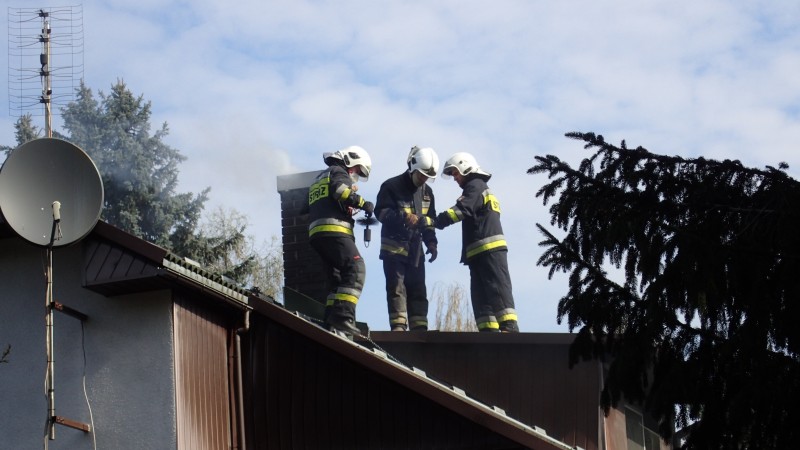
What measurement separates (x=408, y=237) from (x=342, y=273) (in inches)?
52.2

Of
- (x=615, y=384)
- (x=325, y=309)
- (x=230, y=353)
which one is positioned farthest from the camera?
(x=325, y=309)

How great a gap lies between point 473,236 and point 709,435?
780 centimetres

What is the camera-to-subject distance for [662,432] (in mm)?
8195

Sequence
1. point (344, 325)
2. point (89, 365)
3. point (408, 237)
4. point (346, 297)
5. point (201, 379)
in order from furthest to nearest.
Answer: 1. point (408, 237)
2. point (346, 297)
3. point (344, 325)
4. point (201, 379)
5. point (89, 365)

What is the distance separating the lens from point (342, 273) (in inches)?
565

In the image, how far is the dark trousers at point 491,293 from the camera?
15.1 meters

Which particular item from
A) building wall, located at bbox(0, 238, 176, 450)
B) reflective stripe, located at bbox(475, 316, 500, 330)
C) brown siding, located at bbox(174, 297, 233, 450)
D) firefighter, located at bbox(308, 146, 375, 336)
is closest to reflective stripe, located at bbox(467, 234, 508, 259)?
reflective stripe, located at bbox(475, 316, 500, 330)

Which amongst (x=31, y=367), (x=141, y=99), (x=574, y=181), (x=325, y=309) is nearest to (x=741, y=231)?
(x=574, y=181)

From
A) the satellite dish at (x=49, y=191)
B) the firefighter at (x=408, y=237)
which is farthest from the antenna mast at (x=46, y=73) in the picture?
the firefighter at (x=408, y=237)

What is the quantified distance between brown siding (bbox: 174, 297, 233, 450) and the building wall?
12 centimetres

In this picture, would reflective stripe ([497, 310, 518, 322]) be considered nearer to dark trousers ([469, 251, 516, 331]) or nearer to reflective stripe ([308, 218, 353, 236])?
dark trousers ([469, 251, 516, 331])

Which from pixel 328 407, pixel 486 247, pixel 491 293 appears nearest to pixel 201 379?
pixel 328 407

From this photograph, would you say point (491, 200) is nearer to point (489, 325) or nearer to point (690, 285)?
point (489, 325)

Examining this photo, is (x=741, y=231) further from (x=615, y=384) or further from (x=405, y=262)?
(x=405, y=262)
